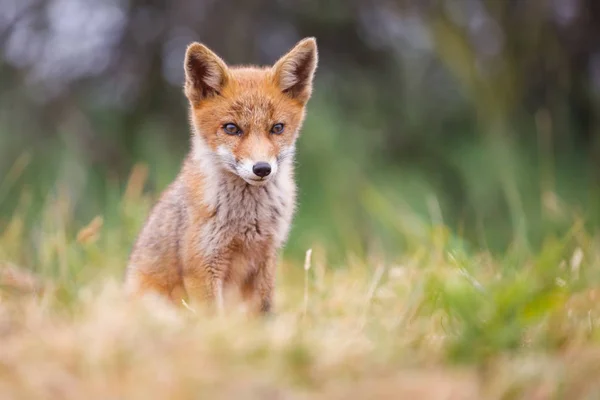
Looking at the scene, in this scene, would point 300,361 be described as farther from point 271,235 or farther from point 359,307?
point 271,235

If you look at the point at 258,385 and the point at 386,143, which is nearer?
the point at 258,385

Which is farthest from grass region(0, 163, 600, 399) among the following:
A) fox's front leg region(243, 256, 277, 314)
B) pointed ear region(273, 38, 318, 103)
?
pointed ear region(273, 38, 318, 103)

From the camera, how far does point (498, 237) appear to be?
598 cm

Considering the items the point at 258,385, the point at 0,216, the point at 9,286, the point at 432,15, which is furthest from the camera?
the point at 432,15

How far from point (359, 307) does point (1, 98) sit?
4.05 m

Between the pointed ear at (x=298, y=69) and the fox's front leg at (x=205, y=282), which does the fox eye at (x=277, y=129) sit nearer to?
the pointed ear at (x=298, y=69)

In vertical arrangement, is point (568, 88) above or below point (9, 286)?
above

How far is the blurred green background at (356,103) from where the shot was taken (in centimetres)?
602

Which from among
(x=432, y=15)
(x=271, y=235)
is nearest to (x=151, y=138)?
(x=432, y=15)

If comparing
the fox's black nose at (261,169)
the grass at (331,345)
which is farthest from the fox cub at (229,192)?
the grass at (331,345)

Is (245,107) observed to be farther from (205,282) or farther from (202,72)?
(205,282)

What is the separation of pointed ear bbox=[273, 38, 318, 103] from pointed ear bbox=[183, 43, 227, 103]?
10.9 inches

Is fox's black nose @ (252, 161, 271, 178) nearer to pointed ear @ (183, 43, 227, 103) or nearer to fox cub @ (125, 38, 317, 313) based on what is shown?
fox cub @ (125, 38, 317, 313)

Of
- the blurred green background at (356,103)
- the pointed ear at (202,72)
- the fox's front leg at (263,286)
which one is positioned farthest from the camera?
the blurred green background at (356,103)
